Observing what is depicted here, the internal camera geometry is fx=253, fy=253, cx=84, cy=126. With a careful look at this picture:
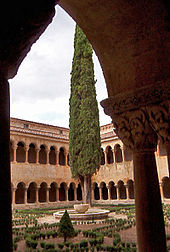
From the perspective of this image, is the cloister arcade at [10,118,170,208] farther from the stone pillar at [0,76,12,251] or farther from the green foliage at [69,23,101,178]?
the stone pillar at [0,76,12,251]

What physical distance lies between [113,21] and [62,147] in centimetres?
2493

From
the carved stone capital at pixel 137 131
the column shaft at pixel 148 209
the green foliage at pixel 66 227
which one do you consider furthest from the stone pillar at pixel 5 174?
the green foliage at pixel 66 227

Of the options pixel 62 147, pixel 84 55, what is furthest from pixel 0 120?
pixel 62 147

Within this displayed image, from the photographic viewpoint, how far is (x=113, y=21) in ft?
13.1

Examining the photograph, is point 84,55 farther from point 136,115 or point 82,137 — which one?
point 136,115

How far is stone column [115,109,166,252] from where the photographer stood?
353 cm

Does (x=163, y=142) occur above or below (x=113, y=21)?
below

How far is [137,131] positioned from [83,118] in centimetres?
1739

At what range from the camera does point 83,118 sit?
21.4m

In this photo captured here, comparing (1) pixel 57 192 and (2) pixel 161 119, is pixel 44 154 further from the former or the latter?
(2) pixel 161 119

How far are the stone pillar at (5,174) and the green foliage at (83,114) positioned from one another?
1885 cm

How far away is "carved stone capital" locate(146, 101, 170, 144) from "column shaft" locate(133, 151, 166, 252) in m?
0.44

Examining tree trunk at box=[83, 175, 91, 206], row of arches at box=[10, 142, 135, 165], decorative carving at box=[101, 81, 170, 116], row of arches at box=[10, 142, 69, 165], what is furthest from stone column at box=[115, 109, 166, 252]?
row of arches at box=[10, 142, 69, 165]

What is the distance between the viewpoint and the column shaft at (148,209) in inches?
138
